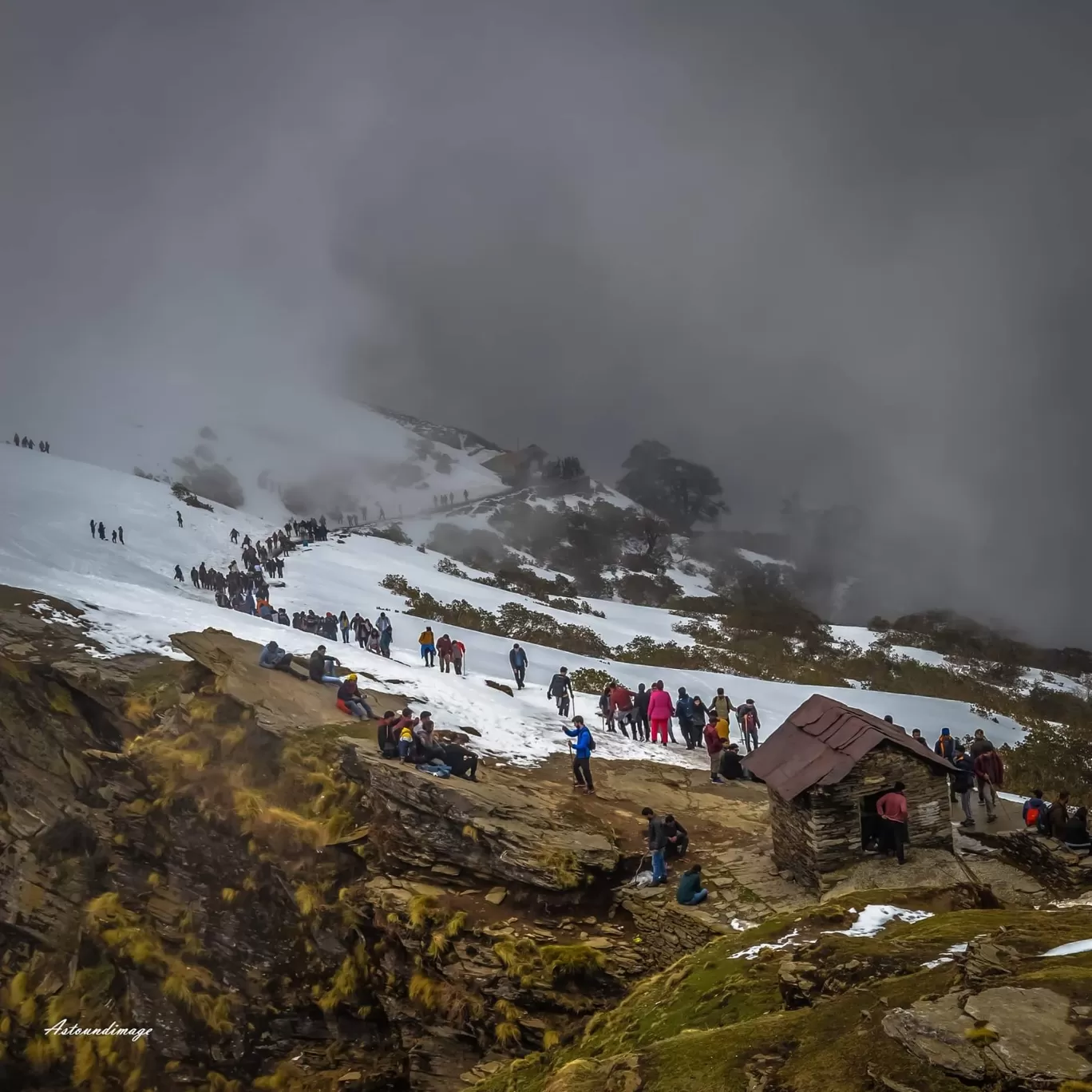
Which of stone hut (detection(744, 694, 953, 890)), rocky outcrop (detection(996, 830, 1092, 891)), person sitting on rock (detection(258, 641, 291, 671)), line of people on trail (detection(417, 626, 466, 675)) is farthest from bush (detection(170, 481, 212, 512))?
rocky outcrop (detection(996, 830, 1092, 891))

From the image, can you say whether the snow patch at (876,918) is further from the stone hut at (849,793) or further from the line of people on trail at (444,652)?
the line of people on trail at (444,652)

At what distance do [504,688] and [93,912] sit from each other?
1193 cm

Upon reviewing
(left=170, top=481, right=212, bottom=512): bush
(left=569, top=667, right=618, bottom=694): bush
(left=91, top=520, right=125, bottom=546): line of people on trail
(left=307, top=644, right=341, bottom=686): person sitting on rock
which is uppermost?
(left=170, top=481, right=212, bottom=512): bush

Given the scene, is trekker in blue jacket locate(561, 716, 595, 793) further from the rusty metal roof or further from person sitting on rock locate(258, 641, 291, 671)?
person sitting on rock locate(258, 641, 291, 671)

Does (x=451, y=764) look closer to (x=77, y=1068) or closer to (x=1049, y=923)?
(x=77, y=1068)

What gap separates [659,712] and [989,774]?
27.7ft

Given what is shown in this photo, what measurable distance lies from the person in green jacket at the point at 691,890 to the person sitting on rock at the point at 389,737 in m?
6.51

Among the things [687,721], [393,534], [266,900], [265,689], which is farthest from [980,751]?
[393,534]

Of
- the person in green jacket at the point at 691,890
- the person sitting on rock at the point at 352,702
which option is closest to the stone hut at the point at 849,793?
the person in green jacket at the point at 691,890

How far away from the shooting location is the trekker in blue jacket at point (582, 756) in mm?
15844

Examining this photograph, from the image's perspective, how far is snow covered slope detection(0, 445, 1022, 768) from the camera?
67.6 ft

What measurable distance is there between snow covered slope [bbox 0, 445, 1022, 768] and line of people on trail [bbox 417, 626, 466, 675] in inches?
35.0

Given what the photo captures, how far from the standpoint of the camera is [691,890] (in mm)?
11547

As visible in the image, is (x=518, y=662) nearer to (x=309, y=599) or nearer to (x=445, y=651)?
(x=445, y=651)
